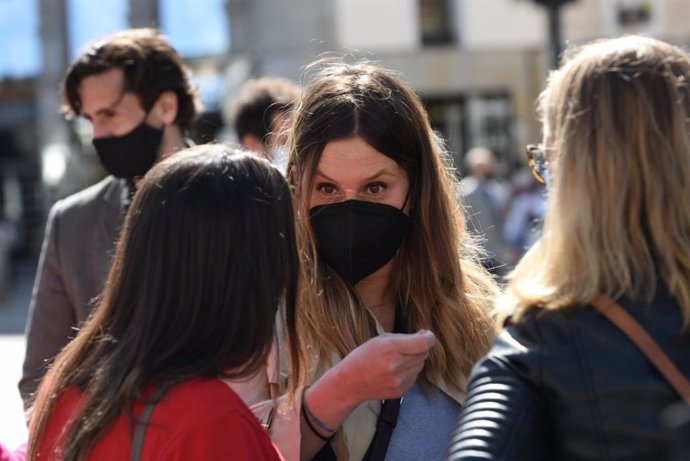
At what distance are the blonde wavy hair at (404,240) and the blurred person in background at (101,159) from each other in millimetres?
912

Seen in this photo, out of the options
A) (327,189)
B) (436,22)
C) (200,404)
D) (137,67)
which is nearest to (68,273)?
(137,67)

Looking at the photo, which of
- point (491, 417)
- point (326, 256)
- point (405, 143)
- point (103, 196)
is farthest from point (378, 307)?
point (103, 196)

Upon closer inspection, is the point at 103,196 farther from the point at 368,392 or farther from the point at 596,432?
the point at 596,432

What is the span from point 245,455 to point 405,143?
1.12 m

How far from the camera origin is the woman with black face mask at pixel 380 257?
2.39 metres

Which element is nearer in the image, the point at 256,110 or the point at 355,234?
the point at 355,234

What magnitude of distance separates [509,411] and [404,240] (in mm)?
1002

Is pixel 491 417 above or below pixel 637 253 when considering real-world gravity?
below

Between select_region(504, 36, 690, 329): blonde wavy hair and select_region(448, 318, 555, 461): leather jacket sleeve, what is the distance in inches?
3.2

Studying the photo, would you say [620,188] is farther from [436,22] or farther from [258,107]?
[436,22]

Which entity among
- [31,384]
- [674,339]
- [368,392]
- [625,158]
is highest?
[625,158]

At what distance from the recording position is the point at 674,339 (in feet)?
5.60

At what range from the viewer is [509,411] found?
5.79 feet

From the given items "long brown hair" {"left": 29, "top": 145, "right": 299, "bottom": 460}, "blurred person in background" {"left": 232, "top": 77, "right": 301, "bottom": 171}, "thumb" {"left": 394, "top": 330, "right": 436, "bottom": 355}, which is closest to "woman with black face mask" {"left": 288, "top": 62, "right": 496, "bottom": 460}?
"thumb" {"left": 394, "top": 330, "right": 436, "bottom": 355}
